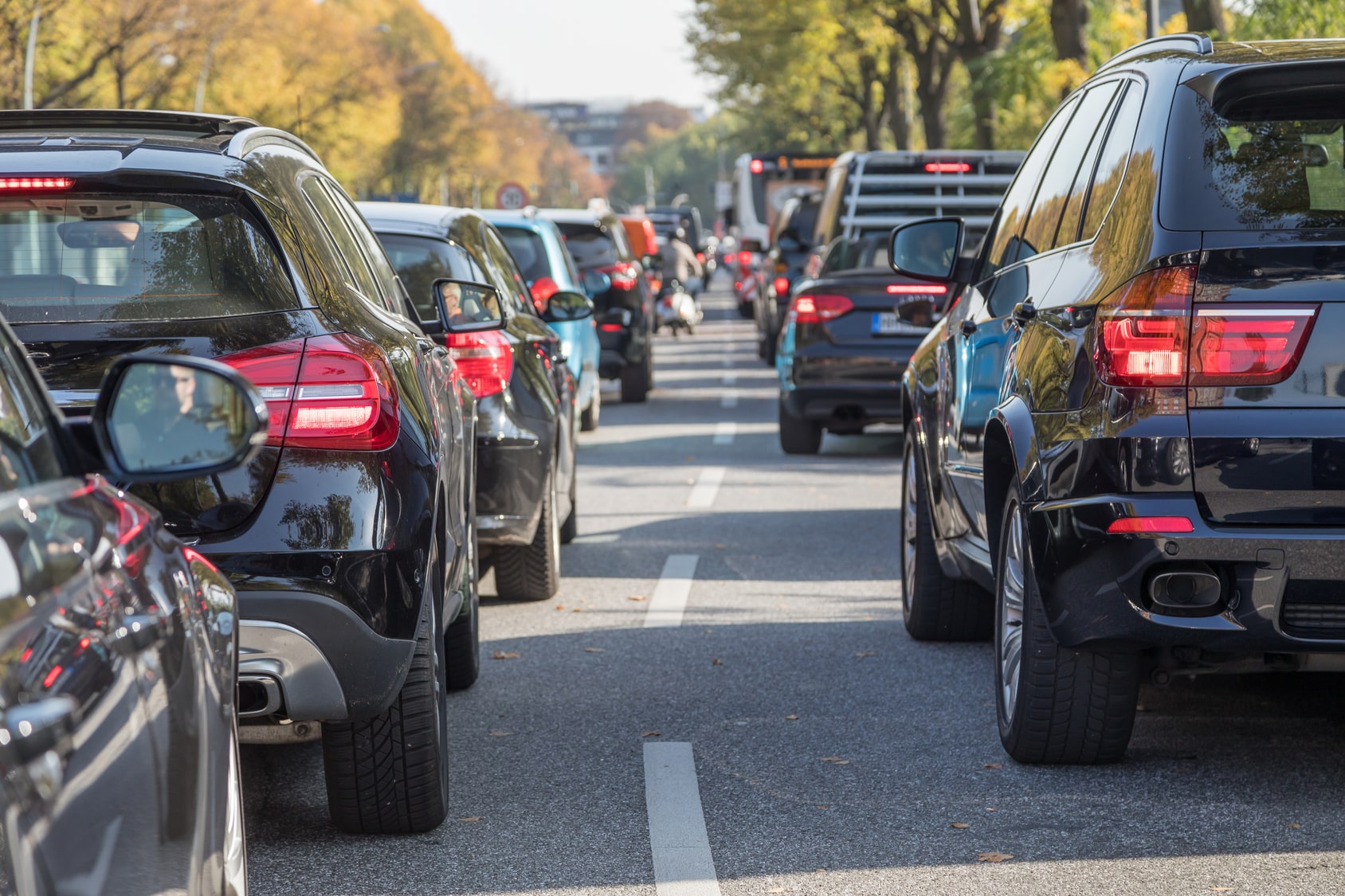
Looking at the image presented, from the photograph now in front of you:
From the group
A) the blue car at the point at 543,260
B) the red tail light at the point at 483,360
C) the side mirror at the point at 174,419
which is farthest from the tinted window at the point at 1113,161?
the blue car at the point at 543,260

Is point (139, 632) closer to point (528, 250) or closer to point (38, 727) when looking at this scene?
point (38, 727)

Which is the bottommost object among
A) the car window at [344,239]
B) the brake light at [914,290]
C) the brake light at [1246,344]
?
the brake light at [914,290]

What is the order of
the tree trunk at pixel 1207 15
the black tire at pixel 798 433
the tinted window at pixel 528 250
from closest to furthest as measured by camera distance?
the tinted window at pixel 528 250
the black tire at pixel 798 433
the tree trunk at pixel 1207 15

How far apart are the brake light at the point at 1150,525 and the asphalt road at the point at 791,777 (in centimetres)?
75

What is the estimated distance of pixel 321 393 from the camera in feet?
13.9

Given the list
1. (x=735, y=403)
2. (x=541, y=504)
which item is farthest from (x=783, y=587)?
(x=735, y=403)

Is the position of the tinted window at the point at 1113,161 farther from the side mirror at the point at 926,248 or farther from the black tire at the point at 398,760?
the black tire at the point at 398,760

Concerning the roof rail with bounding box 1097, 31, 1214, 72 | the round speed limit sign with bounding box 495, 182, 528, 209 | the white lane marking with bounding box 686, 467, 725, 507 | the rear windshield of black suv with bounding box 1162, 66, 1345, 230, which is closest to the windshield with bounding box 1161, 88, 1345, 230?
the rear windshield of black suv with bounding box 1162, 66, 1345, 230

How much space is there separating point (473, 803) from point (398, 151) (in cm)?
7838

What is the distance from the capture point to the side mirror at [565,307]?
9.60 meters

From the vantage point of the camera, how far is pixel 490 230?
929cm

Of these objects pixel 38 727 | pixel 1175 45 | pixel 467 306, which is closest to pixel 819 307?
pixel 467 306

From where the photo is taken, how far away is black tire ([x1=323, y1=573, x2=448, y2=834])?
457 centimetres

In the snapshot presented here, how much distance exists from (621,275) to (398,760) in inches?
563
